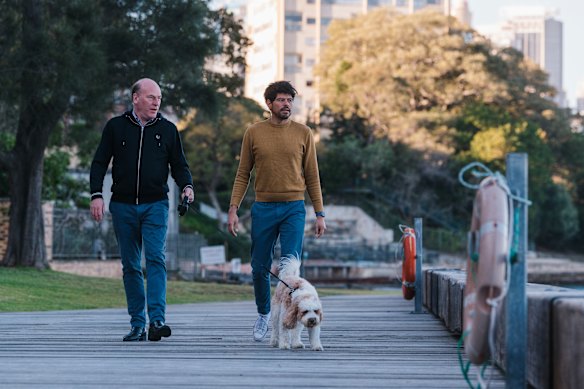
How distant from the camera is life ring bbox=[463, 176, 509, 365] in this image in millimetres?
4719

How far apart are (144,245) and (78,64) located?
54.2ft

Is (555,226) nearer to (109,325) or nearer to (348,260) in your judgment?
(348,260)

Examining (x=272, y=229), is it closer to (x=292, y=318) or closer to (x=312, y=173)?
(x=312, y=173)

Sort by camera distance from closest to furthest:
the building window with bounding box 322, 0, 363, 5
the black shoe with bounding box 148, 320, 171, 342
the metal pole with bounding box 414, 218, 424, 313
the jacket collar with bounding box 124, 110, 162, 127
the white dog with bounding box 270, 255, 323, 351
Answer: the white dog with bounding box 270, 255, 323, 351 → the black shoe with bounding box 148, 320, 171, 342 → the jacket collar with bounding box 124, 110, 162, 127 → the metal pole with bounding box 414, 218, 424, 313 → the building window with bounding box 322, 0, 363, 5

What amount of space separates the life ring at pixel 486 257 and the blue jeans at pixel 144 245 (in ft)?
14.3

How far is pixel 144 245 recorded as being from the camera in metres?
9.02

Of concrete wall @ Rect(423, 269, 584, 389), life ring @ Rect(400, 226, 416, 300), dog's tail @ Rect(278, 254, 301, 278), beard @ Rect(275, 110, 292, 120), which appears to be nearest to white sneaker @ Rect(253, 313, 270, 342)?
dog's tail @ Rect(278, 254, 301, 278)

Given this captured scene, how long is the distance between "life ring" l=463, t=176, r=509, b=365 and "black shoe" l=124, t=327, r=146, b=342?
439 centimetres

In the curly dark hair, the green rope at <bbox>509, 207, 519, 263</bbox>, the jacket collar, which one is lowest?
the green rope at <bbox>509, 207, 519, 263</bbox>

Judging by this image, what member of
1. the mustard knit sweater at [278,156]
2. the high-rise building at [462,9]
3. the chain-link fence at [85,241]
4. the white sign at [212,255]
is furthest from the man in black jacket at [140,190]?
the high-rise building at [462,9]

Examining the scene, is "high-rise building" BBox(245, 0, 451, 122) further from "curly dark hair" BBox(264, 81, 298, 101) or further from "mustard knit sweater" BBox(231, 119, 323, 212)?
"curly dark hair" BBox(264, 81, 298, 101)

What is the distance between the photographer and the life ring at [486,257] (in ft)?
15.5

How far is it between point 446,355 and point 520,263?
3.01 metres

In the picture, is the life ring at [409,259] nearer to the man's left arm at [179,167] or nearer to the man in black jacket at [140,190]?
the man's left arm at [179,167]
